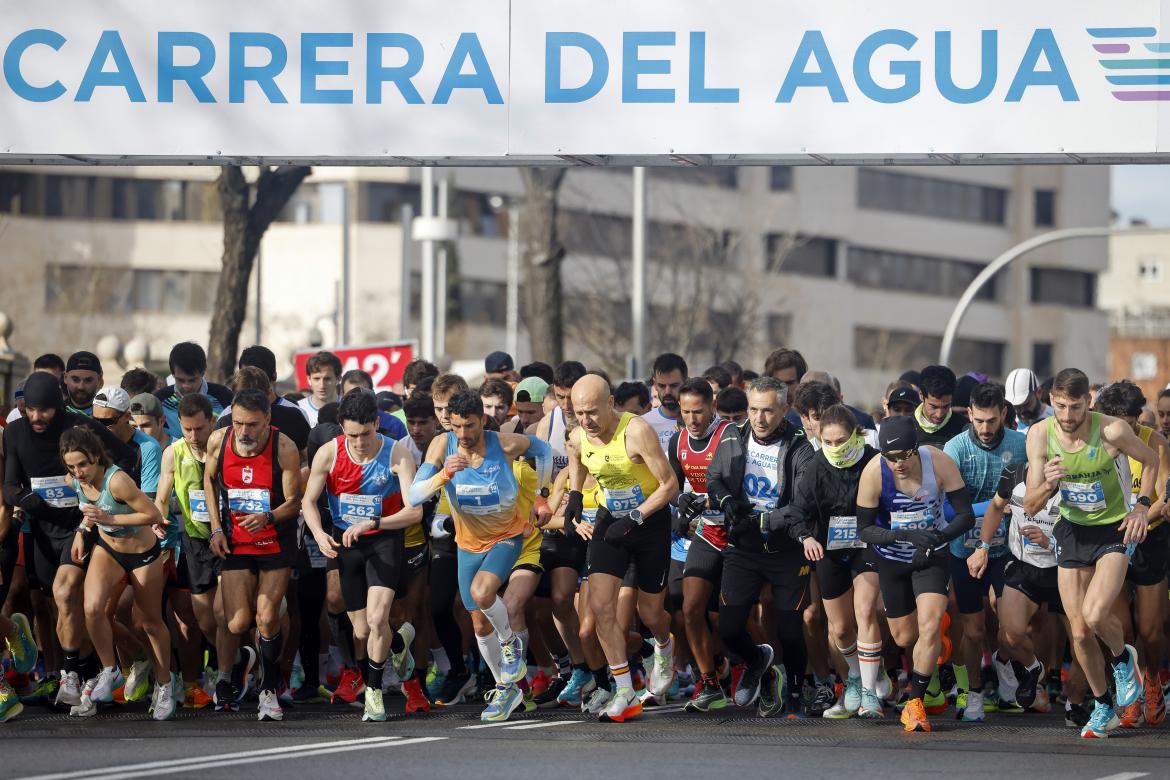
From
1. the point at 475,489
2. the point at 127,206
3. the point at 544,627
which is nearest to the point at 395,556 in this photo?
the point at 475,489

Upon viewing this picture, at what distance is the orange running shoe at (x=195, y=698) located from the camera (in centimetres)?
1289

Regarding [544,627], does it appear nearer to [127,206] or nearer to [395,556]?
[395,556]

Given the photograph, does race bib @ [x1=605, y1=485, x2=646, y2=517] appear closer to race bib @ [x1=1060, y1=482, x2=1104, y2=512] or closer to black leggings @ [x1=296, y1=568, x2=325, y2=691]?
black leggings @ [x1=296, y1=568, x2=325, y2=691]

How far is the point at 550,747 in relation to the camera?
36.2 ft

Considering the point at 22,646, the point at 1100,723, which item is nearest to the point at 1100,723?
the point at 1100,723

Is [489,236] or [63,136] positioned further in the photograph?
[489,236]

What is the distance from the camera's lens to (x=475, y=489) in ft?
40.5

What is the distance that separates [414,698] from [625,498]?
1.88 m

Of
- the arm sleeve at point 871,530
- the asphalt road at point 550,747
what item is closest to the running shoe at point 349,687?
the asphalt road at point 550,747

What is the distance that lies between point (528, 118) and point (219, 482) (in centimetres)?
352

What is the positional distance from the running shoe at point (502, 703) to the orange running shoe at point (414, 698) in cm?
51

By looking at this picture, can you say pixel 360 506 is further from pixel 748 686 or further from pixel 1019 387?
pixel 1019 387

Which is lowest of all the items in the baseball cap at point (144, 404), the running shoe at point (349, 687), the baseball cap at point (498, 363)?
the running shoe at point (349, 687)

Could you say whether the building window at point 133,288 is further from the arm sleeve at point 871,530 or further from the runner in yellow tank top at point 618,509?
the arm sleeve at point 871,530
